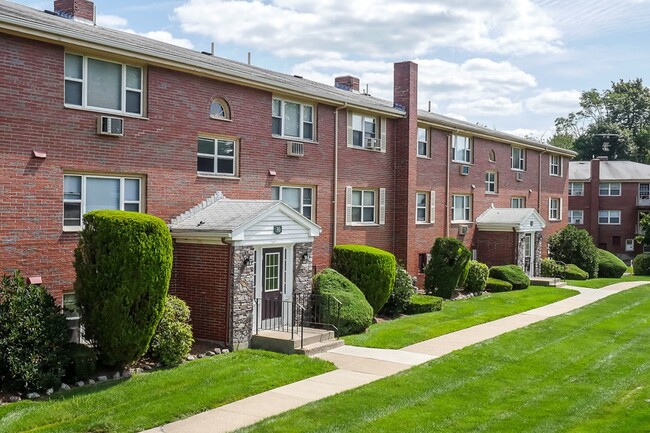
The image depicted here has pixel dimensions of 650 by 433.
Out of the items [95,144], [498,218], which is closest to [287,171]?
[95,144]

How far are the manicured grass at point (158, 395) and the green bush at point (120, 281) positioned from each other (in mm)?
805

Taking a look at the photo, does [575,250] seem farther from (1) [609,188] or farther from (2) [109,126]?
(2) [109,126]

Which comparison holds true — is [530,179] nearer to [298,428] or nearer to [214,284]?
[214,284]

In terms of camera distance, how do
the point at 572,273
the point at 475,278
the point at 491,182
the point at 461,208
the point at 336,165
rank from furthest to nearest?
the point at 491,182
the point at 572,273
the point at 461,208
the point at 475,278
the point at 336,165

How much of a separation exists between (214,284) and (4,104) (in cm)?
600

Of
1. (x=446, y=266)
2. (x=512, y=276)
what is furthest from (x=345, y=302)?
(x=512, y=276)

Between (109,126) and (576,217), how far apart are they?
167ft

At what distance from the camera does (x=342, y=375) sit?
1397cm

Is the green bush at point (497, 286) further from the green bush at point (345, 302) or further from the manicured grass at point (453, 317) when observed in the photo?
the green bush at point (345, 302)

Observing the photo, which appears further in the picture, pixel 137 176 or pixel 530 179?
pixel 530 179

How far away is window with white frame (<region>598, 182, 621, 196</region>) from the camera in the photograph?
5716 cm

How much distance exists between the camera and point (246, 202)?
707 inches

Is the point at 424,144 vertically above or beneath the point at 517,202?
above

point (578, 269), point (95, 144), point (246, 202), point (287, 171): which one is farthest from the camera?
point (578, 269)
